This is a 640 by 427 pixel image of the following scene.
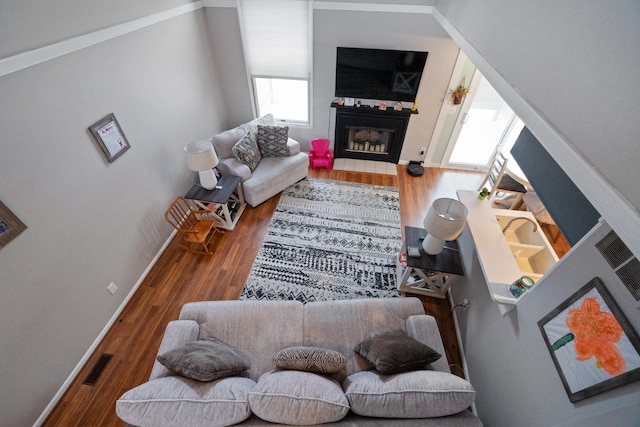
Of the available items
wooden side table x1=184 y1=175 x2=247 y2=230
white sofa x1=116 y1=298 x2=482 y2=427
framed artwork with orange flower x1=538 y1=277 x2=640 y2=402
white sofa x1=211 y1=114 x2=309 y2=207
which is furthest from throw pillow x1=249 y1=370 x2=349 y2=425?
white sofa x1=211 y1=114 x2=309 y2=207

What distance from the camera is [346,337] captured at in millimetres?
2119

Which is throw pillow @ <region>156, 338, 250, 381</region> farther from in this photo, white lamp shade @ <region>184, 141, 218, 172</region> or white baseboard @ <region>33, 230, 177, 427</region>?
white lamp shade @ <region>184, 141, 218, 172</region>

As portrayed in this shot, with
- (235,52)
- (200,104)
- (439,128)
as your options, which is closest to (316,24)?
(235,52)

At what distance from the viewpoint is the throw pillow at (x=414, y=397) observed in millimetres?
1456

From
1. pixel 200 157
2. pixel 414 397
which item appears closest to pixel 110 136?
pixel 200 157

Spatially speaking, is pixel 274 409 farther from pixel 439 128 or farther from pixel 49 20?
pixel 439 128

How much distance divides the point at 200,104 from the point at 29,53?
2.21 meters

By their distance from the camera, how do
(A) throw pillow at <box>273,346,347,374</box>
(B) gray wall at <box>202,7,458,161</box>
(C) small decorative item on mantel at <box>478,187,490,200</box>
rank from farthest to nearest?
(B) gray wall at <box>202,7,458,161</box>
(C) small decorative item on mantel at <box>478,187,490,200</box>
(A) throw pillow at <box>273,346,347,374</box>

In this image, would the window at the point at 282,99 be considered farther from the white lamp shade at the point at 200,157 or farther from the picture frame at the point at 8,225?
the picture frame at the point at 8,225

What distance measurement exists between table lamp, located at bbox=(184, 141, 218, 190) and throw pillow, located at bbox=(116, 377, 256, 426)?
7.20ft

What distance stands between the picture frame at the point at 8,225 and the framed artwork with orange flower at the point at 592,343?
10.9ft

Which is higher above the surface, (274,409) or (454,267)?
(454,267)

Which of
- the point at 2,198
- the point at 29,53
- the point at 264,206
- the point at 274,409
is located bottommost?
the point at 274,409

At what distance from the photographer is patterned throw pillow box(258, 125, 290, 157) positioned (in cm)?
391
